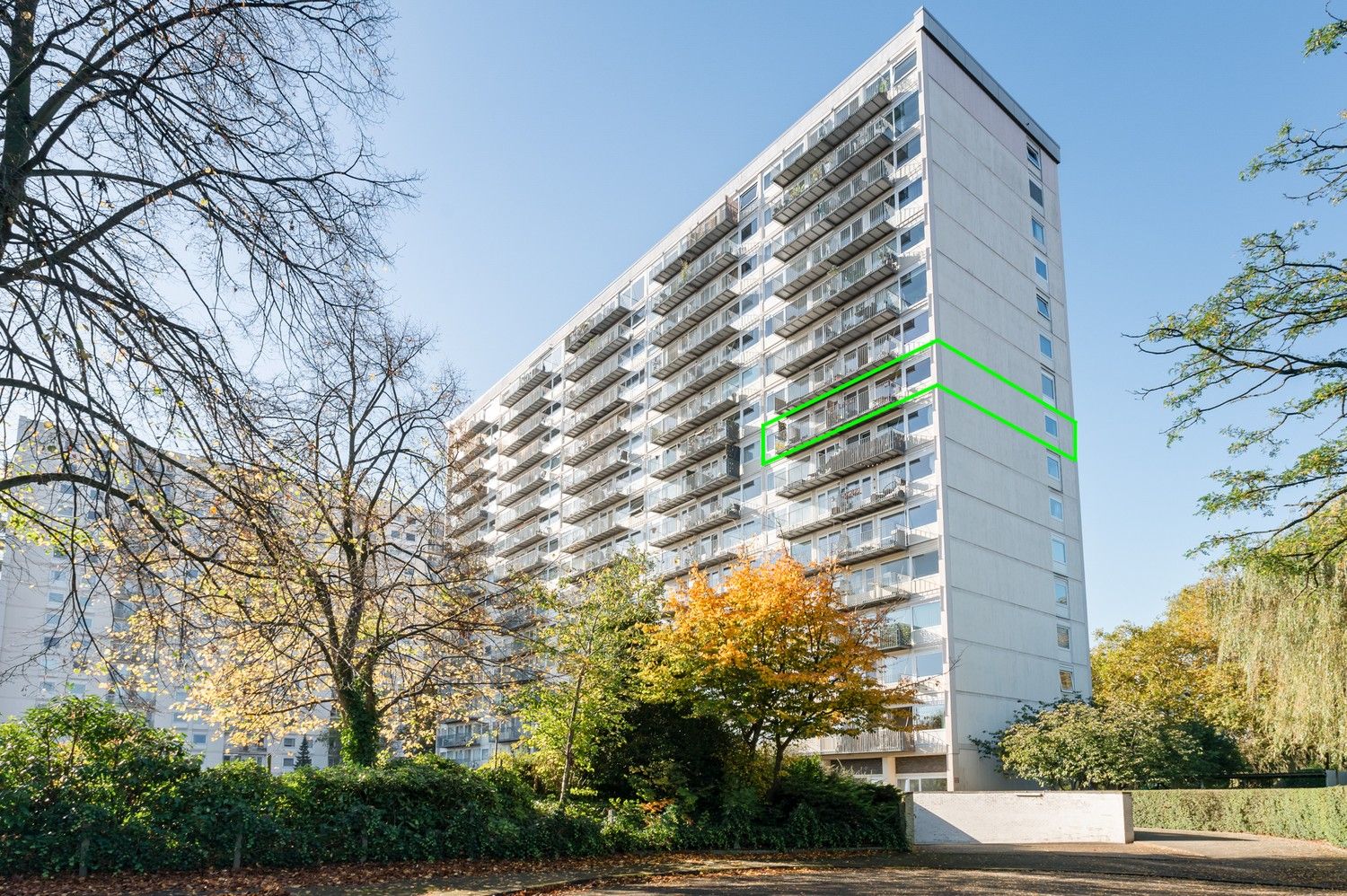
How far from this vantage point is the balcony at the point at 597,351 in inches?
2795

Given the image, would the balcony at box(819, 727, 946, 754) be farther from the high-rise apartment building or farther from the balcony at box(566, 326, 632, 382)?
the balcony at box(566, 326, 632, 382)

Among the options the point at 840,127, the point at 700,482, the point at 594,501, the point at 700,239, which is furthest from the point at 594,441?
the point at 840,127

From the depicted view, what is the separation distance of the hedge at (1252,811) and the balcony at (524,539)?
50654mm

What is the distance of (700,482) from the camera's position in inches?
2347

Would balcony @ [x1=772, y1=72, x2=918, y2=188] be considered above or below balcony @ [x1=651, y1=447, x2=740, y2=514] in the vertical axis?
above

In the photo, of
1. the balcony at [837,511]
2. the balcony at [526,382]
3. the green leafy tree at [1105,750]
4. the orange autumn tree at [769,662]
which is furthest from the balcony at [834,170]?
the balcony at [526,382]

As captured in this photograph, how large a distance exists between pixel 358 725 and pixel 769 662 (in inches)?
384

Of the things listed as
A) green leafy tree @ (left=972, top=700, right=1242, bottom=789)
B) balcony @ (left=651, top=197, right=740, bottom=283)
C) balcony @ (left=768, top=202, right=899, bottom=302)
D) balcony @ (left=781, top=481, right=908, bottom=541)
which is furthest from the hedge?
balcony @ (left=651, top=197, right=740, bottom=283)

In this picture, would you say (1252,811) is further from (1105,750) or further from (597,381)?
(597,381)

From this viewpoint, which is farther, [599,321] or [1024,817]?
[599,321]

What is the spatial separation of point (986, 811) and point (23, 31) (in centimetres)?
3201

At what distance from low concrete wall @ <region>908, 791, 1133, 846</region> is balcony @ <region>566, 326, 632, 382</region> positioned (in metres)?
42.7

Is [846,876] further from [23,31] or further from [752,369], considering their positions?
[752,369]

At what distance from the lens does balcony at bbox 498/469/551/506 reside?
3196 inches
